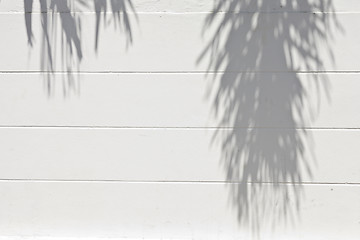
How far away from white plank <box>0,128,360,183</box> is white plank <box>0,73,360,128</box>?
7 cm

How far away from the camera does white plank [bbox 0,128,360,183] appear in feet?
11.1

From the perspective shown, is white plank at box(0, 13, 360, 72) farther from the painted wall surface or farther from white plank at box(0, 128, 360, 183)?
white plank at box(0, 128, 360, 183)

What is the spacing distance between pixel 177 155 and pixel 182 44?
75cm

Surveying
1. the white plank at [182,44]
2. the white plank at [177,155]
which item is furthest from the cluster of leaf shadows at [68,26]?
the white plank at [177,155]

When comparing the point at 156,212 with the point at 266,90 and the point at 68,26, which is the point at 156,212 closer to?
the point at 266,90

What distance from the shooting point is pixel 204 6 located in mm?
3350

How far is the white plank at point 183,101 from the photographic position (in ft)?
11.0

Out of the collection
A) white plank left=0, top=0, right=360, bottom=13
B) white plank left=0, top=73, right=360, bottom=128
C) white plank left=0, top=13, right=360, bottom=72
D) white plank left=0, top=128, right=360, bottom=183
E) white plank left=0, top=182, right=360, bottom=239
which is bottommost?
white plank left=0, top=182, right=360, bottom=239

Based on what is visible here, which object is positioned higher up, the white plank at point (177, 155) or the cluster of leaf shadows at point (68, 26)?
the cluster of leaf shadows at point (68, 26)

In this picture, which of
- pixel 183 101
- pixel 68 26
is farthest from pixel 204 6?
pixel 68 26

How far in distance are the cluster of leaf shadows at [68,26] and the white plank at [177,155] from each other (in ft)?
1.33

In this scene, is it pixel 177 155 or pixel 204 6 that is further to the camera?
pixel 177 155

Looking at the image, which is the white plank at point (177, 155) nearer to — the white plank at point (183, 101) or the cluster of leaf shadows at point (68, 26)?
the white plank at point (183, 101)

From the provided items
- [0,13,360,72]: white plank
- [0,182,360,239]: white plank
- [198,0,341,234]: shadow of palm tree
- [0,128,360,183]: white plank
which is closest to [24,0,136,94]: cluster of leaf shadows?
[0,13,360,72]: white plank
